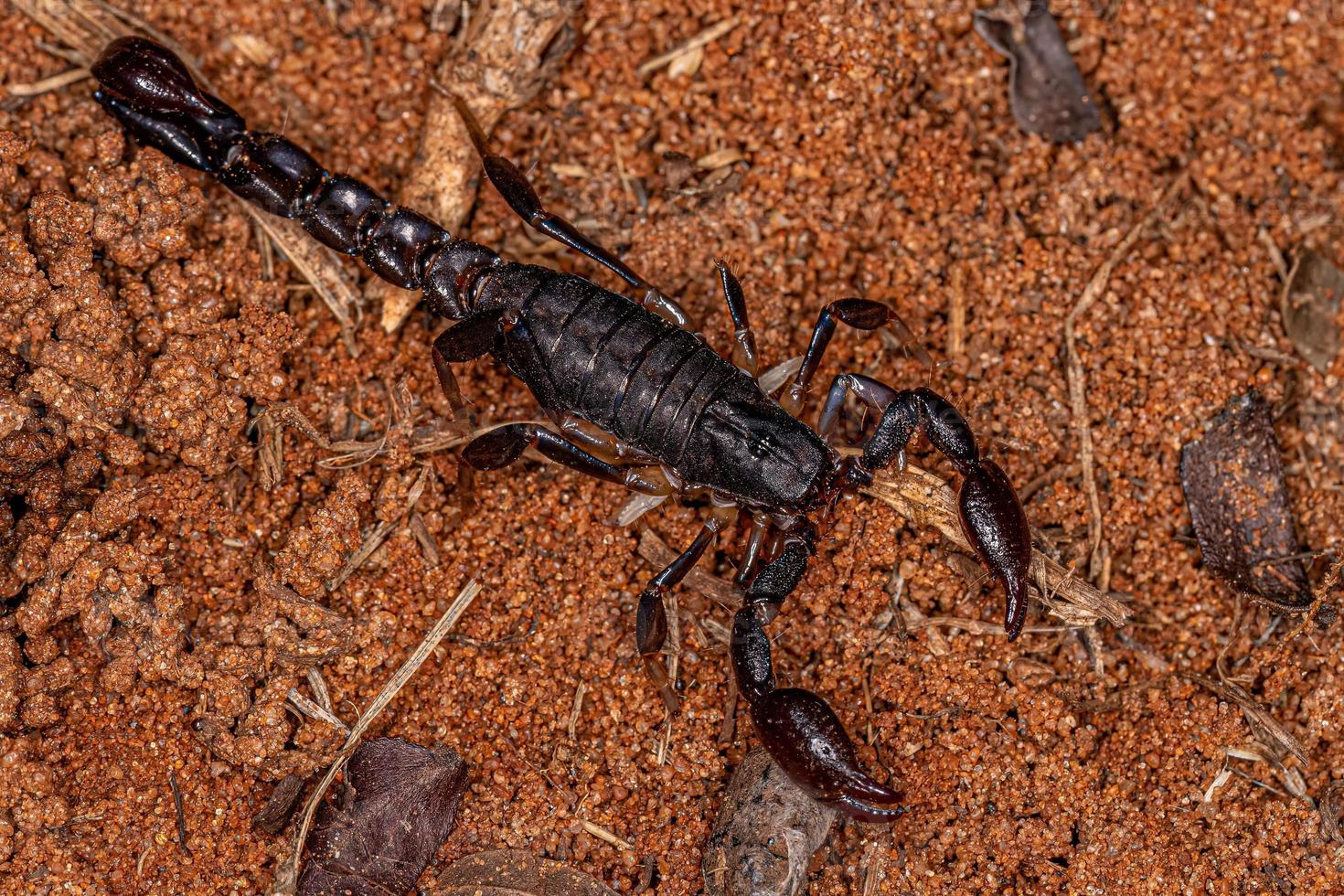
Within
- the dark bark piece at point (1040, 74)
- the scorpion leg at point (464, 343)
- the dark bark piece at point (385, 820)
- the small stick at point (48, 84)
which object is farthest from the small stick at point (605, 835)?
the small stick at point (48, 84)

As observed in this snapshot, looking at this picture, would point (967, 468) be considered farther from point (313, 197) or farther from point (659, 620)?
point (313, 197)

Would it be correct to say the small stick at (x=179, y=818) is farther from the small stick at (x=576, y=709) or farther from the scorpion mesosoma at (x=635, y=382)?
the scorpion mesosoma at (x=635, y=382)

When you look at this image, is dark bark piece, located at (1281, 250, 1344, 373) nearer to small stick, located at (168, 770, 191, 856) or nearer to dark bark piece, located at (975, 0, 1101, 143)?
dark bark piece, located at (975, 0, 1101, 143)

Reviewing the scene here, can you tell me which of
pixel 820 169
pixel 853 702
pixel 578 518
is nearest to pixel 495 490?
pixel 578 518

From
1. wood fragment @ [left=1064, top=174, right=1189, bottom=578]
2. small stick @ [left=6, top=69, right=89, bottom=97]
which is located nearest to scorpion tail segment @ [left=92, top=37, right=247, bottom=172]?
small stick @ [left=6, top=69, right=89, bottom=97]

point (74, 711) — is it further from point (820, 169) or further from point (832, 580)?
point (820, 169)

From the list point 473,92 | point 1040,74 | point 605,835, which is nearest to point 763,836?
point 605,835
